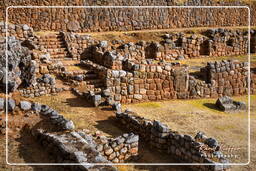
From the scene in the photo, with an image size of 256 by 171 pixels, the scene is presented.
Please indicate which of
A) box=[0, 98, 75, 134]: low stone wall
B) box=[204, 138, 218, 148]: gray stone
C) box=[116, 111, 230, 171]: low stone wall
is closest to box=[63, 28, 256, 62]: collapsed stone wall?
box=[116, 111, 230, 171]: low stone wall

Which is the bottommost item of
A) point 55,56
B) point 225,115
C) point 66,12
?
point 225,115

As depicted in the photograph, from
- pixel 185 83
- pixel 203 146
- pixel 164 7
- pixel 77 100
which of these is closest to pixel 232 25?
pixel 164 7

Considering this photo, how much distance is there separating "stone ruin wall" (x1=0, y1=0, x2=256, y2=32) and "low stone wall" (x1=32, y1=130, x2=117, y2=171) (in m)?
18.0

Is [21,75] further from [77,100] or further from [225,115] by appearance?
[225,115]

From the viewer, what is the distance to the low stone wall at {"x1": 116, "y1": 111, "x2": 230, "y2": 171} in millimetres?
11273

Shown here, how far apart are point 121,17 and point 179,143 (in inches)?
844

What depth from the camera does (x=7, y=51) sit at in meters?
15.4

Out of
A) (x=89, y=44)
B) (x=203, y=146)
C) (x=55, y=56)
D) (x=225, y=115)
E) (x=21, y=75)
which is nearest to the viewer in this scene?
(x=203, y=146)

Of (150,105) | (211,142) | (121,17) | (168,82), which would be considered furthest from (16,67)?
(121,17)

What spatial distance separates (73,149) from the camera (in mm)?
10180

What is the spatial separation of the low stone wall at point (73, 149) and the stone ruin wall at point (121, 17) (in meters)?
18.0

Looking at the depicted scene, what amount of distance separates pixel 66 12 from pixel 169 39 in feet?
25.6

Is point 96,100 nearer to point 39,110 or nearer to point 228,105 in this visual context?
point 39,110

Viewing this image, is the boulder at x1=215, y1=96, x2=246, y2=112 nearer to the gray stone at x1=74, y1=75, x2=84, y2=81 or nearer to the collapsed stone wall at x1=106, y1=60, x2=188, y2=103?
the collapsed stone wall at x1=106, y1=60, x2=188, y2=103
